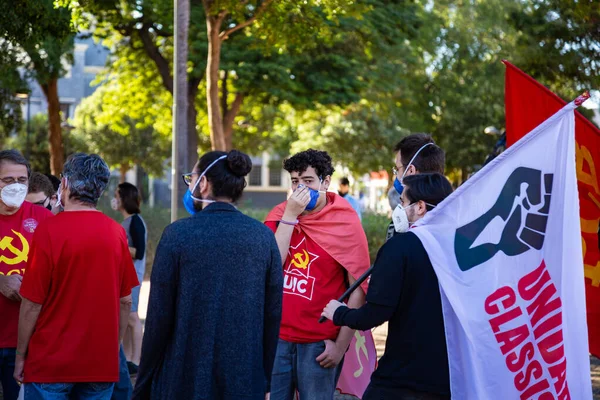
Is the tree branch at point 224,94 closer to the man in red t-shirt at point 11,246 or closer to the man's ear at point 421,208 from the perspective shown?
the man in red t-shirt at point 11,246

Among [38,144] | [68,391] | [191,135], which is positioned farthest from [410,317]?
[38,144]

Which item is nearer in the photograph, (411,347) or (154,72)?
(411,347)

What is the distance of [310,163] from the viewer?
534 cm

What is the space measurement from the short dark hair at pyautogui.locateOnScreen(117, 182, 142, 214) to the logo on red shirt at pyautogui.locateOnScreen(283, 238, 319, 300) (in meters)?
4.17

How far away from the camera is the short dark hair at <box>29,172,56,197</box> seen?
6.81 meters

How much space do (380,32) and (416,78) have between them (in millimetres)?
15019

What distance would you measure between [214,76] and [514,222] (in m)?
14.0

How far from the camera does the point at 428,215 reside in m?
4.18

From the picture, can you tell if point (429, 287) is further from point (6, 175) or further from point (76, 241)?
point (6, 175)

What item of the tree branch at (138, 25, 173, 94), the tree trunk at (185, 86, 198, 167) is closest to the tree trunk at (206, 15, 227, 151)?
the tree trunk at (185, 86, 198, 167)

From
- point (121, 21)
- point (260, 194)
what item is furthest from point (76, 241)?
point (260, 194)

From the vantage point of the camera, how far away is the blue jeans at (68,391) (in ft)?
14.9

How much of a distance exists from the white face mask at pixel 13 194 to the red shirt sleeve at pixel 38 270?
91 centimetres

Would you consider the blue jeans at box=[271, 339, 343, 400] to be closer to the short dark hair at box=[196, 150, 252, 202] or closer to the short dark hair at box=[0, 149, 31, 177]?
the short dark hair at box=[196, 150, 252, 202]
